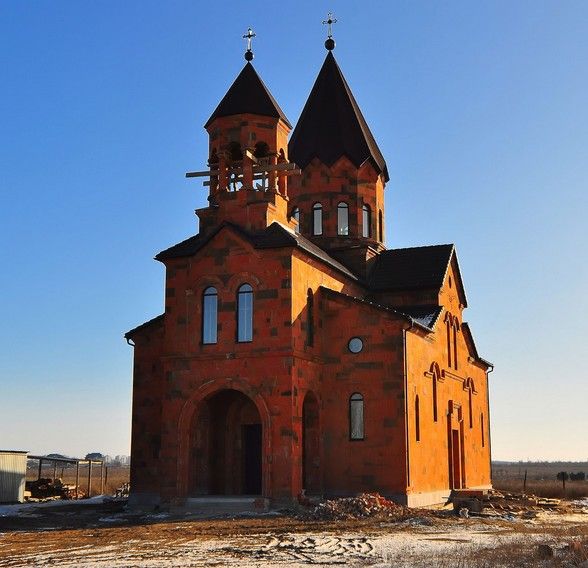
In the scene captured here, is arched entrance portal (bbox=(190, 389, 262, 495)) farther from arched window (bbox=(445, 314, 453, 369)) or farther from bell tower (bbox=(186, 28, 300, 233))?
arched window (bbox=(445, 314, 453, 369))

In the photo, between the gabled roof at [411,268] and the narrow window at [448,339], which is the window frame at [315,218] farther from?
the narrow window at [448,339]

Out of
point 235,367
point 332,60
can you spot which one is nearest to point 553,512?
point 235,367

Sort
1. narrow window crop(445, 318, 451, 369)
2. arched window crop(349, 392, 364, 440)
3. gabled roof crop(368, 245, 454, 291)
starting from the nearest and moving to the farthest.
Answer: arched window crop(349, 392, 364, 440)
gabled roof crop(368, 245, 454, 291)
narrow window crop(445, 318, 451, 369)

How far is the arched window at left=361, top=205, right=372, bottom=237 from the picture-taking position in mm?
32688

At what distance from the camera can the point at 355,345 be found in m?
26.5

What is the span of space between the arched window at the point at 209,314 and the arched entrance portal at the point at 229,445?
5.67 feet

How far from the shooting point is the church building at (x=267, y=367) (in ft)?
80.7

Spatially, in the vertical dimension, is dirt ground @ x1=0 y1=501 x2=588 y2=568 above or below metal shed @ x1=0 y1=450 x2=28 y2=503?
below

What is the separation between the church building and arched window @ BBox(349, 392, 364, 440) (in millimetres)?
33

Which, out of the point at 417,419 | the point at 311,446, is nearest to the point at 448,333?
the point at 417,419

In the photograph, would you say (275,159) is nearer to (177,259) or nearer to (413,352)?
(177,259)

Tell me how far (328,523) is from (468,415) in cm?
1454

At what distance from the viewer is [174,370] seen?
25.5 metres

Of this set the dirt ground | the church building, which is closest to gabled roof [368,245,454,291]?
the church building
